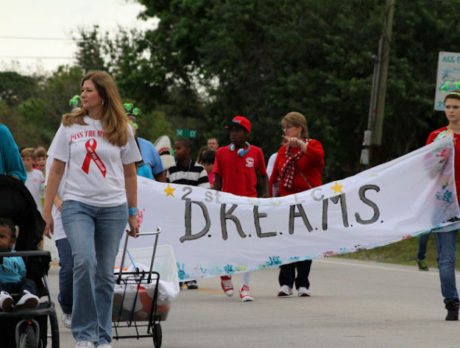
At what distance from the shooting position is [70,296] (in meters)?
8.21

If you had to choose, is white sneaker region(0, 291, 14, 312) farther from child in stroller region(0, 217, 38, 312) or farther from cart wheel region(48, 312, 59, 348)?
cart wheel region(48, 312, 59, 348)

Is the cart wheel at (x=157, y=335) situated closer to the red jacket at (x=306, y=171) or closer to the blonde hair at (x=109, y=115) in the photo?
the blonde hair at (x=109, y=115)

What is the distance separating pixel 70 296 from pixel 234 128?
4250 mm


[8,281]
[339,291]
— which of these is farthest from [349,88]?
[8,281]

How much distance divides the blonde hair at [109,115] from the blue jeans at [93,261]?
484 mm

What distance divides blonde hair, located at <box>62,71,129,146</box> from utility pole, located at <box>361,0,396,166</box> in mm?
22143

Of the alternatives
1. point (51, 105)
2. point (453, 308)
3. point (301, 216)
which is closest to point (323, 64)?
point (301, 216)

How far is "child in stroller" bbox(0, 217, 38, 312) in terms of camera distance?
253 inches

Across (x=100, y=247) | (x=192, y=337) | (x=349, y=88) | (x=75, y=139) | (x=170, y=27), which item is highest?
(x=170, y=27)

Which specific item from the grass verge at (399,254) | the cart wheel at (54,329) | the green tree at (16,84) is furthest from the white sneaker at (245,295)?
the green tree at (16,84)

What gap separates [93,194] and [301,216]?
386 cm

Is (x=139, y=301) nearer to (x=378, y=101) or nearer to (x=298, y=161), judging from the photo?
(x=298, y=161)

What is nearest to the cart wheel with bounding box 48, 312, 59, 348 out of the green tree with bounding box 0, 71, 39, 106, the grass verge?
the grass verge

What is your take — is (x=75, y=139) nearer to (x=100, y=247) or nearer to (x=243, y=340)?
(x=100, y=247)
